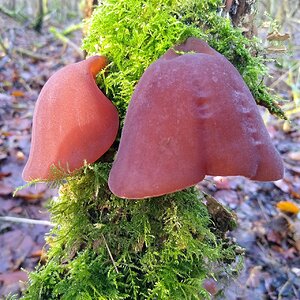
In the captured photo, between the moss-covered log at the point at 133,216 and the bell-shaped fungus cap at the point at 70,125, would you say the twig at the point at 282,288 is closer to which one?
the moss-covered log at the point at 133,216

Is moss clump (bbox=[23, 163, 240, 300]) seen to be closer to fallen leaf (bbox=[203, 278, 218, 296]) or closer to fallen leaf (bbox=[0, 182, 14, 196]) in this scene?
fallen leaf (bbox=[203, 278, 218, 296])

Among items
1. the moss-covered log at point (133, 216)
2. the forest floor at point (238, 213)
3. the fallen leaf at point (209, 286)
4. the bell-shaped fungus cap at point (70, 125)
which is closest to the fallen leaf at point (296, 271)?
the forest floor at point (238, 213)

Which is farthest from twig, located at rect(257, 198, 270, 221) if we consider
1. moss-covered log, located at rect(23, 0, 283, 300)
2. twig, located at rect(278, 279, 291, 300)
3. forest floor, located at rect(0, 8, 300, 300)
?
moss-covered log, located at rect(23, 0, 283, 300)

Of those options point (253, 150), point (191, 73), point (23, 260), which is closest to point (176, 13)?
point (191, 73)

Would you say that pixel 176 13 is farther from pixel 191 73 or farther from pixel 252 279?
pixel 252 279

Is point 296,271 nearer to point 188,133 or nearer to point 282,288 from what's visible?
point 282,288

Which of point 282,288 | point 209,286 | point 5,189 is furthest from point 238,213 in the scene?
point 5,189
